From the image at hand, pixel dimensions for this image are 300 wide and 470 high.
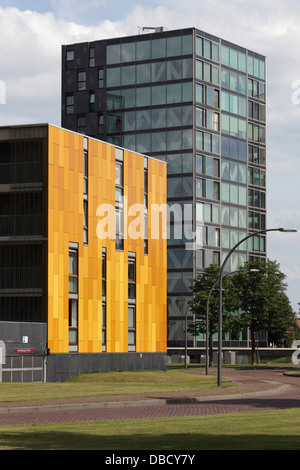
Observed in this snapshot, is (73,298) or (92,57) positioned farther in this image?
(92,57)

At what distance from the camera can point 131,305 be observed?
6412cm

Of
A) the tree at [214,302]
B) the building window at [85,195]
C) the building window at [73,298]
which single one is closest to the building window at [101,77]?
the tree at [214,302]

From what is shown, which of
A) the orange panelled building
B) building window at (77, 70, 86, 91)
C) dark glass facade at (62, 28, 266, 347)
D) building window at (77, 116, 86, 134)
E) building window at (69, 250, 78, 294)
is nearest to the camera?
the orange panelled building

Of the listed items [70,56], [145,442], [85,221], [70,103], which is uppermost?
[70,56]

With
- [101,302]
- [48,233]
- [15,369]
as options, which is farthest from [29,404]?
[101,302]

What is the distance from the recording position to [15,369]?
5150 cm

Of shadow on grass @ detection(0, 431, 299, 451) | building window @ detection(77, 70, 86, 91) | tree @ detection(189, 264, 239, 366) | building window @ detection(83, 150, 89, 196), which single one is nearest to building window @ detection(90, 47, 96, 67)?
building window @ detection(77, 70, 86, 91)

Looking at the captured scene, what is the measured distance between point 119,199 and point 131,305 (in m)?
8.04

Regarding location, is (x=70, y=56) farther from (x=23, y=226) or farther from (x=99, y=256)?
(x=23, y=226)

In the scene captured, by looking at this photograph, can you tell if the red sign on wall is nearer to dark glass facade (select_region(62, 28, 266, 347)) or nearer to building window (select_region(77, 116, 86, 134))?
dark glass facade (select_region(62, 28, 266, 347))

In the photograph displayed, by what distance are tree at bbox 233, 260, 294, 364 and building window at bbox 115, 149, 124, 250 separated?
30.1 m

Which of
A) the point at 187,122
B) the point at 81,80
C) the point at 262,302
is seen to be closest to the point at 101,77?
the point at 81,80

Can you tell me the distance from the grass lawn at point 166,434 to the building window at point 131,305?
39.9 m

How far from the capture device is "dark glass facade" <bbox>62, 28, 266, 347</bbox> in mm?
111625
